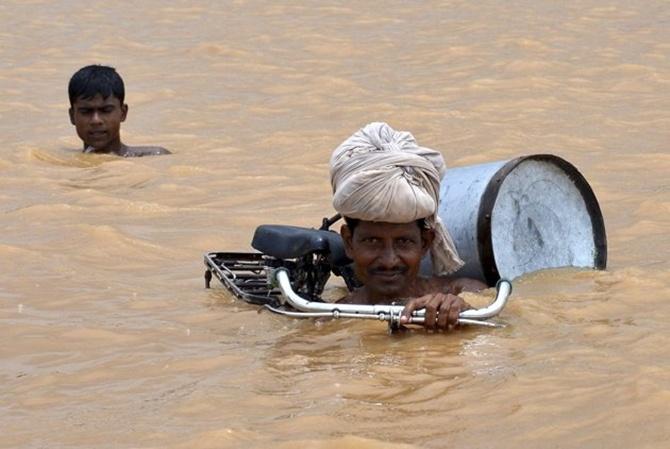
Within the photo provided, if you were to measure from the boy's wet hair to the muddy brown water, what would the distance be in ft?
1.36

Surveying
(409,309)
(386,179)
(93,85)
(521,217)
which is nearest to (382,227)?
(386,179)

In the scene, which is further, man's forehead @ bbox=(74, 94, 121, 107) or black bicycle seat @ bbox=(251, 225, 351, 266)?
man's forehead @ bbox=(74, 94, 121, 107)

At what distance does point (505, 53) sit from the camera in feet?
44.9

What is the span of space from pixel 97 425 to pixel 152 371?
26.7 inches

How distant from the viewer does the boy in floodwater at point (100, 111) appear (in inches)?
418

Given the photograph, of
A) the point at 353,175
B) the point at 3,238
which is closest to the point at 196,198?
the point at 3,238

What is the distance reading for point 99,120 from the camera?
1068 cm

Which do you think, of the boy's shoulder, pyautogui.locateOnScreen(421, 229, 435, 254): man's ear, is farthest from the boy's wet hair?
pyautogui.locateOnScreen(421, 229, 435, 254): man's ear

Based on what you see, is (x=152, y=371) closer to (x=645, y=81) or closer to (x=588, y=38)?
(x=645, y=81)

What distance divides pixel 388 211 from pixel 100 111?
568 cm

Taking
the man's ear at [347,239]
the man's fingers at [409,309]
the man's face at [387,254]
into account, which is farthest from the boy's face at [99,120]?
the man's fingers at [409,309]

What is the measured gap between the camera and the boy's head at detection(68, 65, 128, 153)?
419 inches

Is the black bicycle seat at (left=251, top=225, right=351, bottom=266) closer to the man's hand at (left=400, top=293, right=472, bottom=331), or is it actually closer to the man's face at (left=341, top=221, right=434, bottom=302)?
the man's face at (left=341, top=221, right=434, bottom=302)

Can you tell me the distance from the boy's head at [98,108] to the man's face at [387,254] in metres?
5.18
